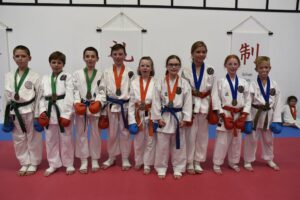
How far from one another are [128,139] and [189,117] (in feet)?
2.80

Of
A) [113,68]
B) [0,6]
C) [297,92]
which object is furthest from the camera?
[297,92]

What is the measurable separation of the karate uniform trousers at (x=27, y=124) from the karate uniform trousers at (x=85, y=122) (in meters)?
0.47

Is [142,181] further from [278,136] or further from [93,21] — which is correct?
[93,21]

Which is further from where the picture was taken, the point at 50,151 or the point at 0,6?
the point at 0,6

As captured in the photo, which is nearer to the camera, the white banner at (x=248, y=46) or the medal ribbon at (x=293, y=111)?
the white banner at (x=248, y=46)

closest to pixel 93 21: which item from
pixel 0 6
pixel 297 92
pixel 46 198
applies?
pixel 0 6

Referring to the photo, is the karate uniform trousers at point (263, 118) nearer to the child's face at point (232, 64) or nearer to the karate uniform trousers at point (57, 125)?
the child's face at point (232, 64)

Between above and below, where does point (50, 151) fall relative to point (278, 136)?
above

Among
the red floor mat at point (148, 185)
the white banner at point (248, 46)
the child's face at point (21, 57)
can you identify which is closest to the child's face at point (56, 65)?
the child's face at point (21, 57)

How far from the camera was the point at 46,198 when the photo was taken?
8.44ft

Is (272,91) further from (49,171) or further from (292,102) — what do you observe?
(292,102)

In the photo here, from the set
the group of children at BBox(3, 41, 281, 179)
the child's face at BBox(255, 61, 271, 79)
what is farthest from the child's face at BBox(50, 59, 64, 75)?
the child's face at BBox(255, 61, 271, 79)

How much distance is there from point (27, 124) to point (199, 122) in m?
2.06

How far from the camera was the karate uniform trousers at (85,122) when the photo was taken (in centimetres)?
301
